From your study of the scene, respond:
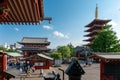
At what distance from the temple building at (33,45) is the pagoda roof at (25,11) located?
53927mm

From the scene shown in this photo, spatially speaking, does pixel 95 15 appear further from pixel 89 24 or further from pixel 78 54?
pixel 78 54

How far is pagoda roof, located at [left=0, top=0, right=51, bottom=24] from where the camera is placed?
472cm

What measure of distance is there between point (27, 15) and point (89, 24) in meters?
77.6

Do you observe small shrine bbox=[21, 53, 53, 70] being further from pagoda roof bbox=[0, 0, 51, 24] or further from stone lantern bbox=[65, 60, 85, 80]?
stone lantern bbox=[65, 60, 85, 80]

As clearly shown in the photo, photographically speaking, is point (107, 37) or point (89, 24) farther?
point (89, 24)

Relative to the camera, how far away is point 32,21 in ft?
22.7

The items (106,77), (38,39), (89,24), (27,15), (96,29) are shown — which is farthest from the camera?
(89,24)

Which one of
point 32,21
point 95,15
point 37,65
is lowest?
point 37,65

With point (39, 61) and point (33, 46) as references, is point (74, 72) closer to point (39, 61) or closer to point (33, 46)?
point (39, 61)

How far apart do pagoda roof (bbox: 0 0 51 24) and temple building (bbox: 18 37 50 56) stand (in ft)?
177

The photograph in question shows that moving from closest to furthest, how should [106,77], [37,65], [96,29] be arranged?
1. [106,77]
2. [37,65]
3. [96,29]

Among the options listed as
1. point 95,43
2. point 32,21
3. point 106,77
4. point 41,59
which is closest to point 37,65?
point 41,59

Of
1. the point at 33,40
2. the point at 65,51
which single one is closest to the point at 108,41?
the point at 33,40

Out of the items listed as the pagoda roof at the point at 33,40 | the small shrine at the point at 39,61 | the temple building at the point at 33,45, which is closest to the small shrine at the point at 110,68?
the small shrine at the point at 39,61
